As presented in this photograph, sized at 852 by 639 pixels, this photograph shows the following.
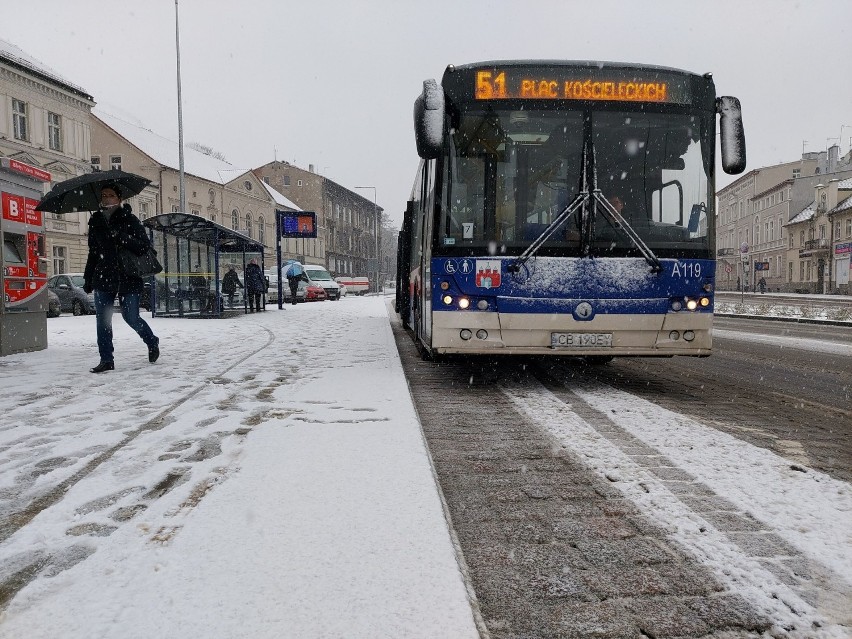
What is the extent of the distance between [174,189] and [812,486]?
48139 mm

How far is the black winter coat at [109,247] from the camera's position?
728 cm

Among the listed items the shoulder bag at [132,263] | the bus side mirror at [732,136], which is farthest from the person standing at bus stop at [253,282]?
the bus side mirror at [732,136]

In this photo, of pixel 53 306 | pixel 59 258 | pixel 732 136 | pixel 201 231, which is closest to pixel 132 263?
pixel 732 136

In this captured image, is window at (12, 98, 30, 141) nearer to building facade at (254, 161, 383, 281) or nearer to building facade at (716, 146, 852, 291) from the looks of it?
building facade at (254, 161, 383, 281)

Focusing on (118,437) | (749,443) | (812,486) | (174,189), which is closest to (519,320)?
(749,443)

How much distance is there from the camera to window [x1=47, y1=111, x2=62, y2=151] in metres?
34.6

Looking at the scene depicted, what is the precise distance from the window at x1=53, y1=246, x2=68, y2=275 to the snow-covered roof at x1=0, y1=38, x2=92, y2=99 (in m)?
8.87

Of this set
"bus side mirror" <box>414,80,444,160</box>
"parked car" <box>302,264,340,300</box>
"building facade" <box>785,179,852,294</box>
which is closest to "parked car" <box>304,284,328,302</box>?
"parked car" <box>302,264,340,300</box>

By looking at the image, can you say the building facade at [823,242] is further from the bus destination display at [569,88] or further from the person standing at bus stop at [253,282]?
the bus destination display at [569,88]

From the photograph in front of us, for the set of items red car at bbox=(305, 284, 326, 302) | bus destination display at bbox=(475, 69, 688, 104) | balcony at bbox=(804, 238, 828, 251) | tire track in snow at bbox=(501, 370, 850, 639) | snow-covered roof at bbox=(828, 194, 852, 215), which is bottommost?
tire track in snow at bbox=(501, 370, 850, 639)

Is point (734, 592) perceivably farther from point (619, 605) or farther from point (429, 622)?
point (429, 622)

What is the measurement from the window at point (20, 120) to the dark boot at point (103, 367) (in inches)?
1227

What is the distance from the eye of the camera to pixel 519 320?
632cm

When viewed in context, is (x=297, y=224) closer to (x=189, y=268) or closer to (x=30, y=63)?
(x=189, y=268)
